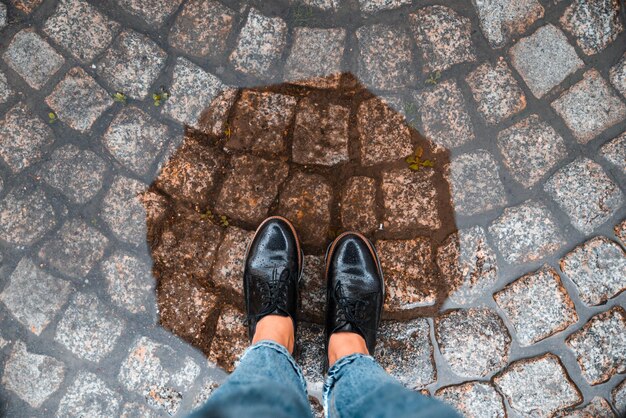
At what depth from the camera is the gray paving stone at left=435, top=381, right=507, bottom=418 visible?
249cm

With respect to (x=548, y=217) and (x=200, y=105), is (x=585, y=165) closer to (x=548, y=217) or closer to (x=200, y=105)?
(x=548, y=217)

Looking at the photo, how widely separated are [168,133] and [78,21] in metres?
0.75

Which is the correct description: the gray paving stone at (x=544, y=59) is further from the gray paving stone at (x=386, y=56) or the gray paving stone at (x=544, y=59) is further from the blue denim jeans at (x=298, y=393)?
the blue denim jeans at (x=298, y=393)

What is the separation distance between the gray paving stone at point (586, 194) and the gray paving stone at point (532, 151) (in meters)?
0.08

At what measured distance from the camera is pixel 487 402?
8.18 feet

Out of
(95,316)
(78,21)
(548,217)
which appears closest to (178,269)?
(95,316)

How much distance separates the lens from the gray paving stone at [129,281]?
8.42ft

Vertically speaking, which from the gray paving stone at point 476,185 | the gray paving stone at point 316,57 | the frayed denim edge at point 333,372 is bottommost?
the frayed denim edge at point 333,372

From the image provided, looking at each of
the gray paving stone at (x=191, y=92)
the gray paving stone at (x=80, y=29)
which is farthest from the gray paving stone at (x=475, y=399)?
the gray paving stone at (x=80, y=29)

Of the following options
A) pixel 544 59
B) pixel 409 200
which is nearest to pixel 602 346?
pixel 409 200

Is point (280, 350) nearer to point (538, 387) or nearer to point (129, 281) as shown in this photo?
point (129, 281)

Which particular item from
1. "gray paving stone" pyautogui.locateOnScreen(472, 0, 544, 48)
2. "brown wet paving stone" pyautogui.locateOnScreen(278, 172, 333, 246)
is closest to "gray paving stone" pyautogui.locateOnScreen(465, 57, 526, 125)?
"gray paving stone" pyautogui.locateOnScreen(472, 0, 544, 48)

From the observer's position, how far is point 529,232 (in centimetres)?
252

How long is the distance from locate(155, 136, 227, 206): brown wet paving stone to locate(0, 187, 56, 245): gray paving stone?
589 mm
